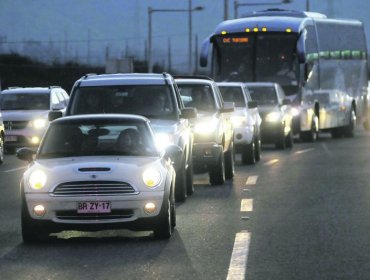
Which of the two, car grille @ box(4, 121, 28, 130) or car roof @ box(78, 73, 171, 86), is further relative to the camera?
car grille @ box(4, 121, 28, 130)

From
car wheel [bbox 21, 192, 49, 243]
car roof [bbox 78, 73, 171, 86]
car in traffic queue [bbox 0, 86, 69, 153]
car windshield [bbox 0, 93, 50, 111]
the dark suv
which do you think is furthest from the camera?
car windshield [bbox 0, 93, 50, 111]

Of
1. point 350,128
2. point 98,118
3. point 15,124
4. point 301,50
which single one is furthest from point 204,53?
point 98,118

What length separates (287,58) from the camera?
39.6 m

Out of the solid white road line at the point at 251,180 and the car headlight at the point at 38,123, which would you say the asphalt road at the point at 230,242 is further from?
the car headlight at the point at 38,123

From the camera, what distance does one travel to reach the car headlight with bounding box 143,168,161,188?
13461 mm

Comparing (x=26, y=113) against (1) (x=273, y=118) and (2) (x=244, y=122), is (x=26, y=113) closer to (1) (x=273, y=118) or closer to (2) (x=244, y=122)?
(1) (x=273, y=118)

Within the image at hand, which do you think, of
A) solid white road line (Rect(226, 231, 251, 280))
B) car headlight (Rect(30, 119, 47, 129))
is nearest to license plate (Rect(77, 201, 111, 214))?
solid white road line (Rect(226, 231, 251, 280))

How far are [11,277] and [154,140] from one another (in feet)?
13.5

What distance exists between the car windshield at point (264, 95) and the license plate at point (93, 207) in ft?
74.9

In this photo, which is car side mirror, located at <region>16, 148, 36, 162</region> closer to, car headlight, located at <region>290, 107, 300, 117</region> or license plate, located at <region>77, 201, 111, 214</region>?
license plate, located at <region>77, 201, 111, 214</region>

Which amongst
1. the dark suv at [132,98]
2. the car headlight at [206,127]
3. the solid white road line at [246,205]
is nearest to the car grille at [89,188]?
the solid white road line at [246,205]

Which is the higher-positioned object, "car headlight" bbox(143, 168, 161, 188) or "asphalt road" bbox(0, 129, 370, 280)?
"car headlight" bbox(143, 168, 161, 188)

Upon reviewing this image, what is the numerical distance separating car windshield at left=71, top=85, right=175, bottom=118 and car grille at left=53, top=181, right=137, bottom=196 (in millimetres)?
6178

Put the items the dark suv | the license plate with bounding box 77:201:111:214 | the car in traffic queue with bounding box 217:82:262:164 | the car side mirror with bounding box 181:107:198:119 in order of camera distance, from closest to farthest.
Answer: the license plate with bounding box 77:201:111:214
the car side mirror with bounding box 181:107:198:119
the dark suv
the car in traffic queue with bounding box 217:82:262:164
